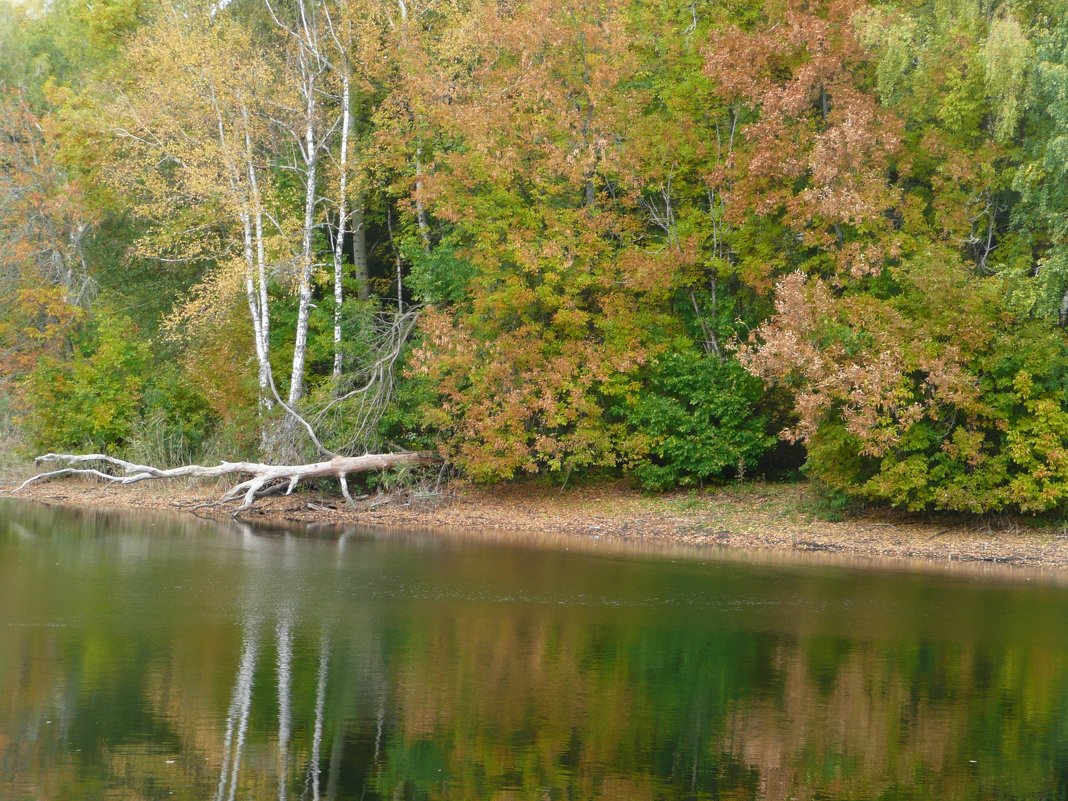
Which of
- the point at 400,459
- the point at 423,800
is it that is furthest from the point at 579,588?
the point at 400,459

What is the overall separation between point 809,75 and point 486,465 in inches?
451

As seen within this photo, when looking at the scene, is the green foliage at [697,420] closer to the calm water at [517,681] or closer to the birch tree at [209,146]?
the calm water at [517,681]

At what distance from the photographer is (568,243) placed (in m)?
29.9

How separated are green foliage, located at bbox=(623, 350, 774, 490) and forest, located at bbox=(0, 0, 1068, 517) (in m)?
0.09

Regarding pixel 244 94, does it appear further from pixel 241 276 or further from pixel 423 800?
pixel 423 800

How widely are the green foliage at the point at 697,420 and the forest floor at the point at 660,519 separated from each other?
746mm

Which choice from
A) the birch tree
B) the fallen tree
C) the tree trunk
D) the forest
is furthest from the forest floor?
the tree trunk

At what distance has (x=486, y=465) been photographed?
95.8 feet

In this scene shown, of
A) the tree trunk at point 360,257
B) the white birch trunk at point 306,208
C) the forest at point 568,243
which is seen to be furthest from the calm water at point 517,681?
the tree trunk at point 360,257

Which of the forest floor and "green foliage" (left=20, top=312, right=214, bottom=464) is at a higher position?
"green foliage" (left=20, top=312, right=214, bottom=464)

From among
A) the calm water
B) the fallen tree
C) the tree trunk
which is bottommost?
the calm water

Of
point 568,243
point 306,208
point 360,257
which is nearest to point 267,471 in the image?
point 306,208

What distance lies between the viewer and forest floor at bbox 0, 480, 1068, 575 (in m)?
24.7

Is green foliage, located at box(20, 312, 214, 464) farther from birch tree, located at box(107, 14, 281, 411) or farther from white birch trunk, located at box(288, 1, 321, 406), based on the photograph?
white birch trunk, located at box(288, 1, 321, 406)
